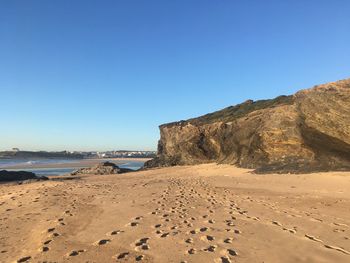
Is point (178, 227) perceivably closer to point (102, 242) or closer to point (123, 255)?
point (102, 242)

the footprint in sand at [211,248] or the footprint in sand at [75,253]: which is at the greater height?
→ the footprint in sand at [75,253]

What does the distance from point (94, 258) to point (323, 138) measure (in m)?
15.7

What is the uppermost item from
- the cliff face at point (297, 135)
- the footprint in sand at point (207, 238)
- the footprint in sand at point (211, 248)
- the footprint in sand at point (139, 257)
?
the cliff face at point (297, 135)

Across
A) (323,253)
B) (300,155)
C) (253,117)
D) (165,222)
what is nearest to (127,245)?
(165,222)

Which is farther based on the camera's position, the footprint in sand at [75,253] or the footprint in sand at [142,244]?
the footprint in sand at [142,244]

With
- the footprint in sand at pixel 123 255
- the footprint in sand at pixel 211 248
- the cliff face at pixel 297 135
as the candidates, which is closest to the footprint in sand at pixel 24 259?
the footprint in sand at pixel 123 255

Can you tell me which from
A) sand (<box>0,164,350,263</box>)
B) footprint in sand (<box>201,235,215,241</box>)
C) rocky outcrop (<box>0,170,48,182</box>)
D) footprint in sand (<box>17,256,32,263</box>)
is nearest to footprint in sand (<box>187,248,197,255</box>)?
sand (<box>0,164,350,263</box>)

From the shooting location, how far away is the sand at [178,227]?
627 centimetres

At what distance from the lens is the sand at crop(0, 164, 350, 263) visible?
20.6ft

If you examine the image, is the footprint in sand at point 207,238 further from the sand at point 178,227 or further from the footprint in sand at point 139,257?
the footprint in sand at point 139,257

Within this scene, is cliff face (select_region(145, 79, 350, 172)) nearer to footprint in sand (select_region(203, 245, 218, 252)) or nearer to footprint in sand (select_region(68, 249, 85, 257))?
footprint in sand (select_region(203, 245, 218, 252))

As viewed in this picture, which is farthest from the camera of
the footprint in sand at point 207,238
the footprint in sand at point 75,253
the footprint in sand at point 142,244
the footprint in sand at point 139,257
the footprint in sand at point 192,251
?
the footprint in sand at point 207,238

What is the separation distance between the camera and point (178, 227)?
318 inches

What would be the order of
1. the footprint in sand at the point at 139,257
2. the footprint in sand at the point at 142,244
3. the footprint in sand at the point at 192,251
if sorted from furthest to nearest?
the footprint in sand at the point at 142,244
the footprint in sand at the point at 192,251
the footprint in sand at the point at 139,257
